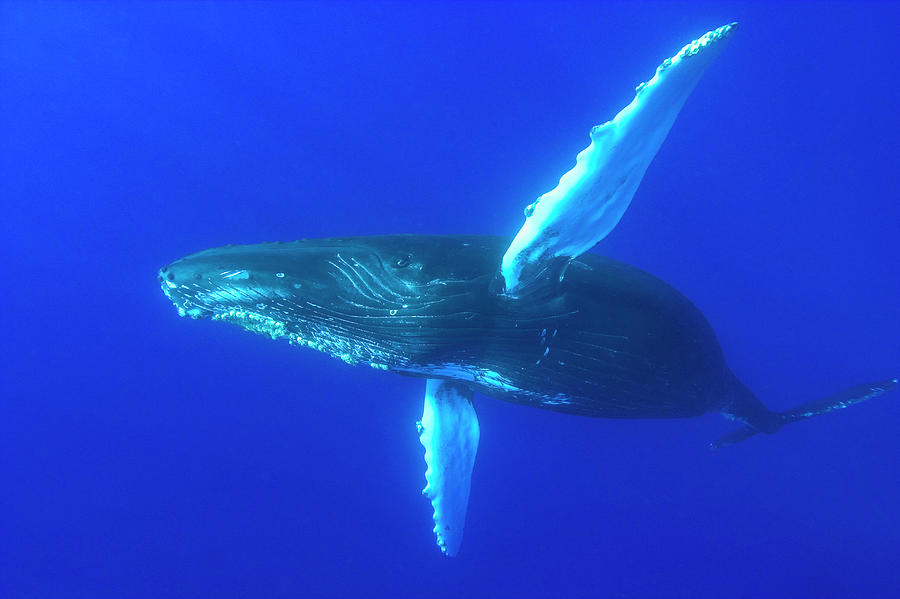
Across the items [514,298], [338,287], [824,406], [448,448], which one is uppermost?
[824,406]

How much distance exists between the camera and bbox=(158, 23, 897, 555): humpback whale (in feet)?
12.1

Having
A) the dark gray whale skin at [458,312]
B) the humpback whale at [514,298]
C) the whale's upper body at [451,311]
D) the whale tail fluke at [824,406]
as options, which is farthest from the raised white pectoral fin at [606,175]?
the whale tail fluke at [824,406]

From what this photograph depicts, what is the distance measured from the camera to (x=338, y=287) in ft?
14.8

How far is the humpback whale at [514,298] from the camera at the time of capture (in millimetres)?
3678

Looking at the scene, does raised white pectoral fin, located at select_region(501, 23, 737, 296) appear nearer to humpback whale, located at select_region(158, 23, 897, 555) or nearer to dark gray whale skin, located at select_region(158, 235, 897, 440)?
humpback whale, located at select_region(158, 23, 897, 555)

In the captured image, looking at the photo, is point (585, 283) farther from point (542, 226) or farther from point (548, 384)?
point (542, 226)

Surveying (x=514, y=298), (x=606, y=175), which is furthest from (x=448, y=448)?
(x=606, y=175)

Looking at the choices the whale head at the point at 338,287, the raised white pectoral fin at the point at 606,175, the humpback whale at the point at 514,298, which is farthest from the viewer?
the whale head at the point at 338,287

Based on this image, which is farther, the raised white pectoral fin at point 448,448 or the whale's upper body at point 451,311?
the raised white pectoral fin at point 448,448

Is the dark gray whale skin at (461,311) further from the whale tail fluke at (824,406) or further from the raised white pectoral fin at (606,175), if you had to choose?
the whale tail fluke at (824,406)

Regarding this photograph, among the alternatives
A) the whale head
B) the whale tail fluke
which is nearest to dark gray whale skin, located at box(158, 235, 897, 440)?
the whale head

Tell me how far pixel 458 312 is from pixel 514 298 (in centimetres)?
44

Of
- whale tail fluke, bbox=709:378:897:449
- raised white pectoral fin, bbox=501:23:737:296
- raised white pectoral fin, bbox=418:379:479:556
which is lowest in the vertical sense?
raised white pectoral fin, bbox=418:379:479:556

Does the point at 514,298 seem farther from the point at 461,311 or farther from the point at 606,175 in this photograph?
the point at 606,175
